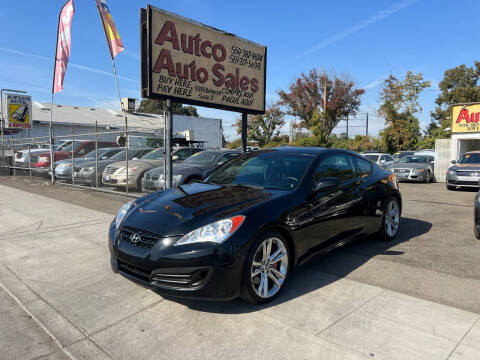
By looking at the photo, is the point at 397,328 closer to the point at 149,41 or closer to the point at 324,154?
the point at 324,154

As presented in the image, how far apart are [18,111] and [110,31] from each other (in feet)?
44.5

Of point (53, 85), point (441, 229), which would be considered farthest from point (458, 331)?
point (53, 85)

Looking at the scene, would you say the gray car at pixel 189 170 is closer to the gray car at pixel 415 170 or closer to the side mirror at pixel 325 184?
the side mirror at pixel 325 184

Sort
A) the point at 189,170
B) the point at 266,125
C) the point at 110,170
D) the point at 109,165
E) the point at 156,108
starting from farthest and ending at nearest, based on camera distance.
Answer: the point at 156,108 → the point at 266,125 → the point at 109,165 → the point at 110,170 → the point at 189,170

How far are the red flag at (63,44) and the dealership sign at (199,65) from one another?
666 centimetres

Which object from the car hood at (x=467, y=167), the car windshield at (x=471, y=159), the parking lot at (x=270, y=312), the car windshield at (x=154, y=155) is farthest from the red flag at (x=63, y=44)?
the car windshield at (x=471, y=159)

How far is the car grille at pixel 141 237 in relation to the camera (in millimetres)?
2998

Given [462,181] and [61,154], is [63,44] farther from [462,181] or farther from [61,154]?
[462,181]

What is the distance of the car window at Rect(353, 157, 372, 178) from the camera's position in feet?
15.9

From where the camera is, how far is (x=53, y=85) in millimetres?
12852

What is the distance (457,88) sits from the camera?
4397cm

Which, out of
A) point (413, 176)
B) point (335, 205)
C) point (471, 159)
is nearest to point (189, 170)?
point (335, 205)

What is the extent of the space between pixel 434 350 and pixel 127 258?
247cm

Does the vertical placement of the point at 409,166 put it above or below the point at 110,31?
below
